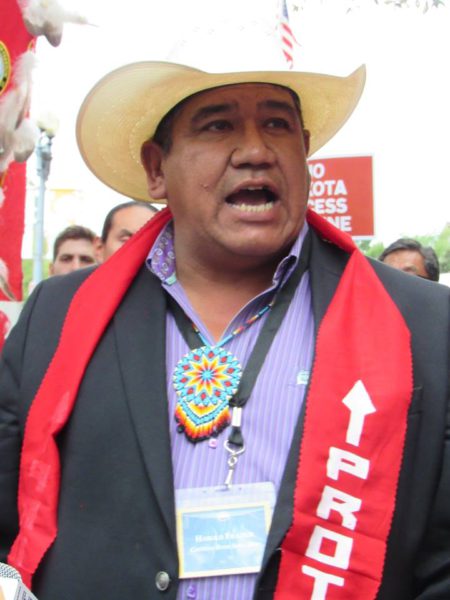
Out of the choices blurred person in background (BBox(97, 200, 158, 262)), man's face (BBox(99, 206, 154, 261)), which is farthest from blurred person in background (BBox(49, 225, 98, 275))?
man's face (BBox(99, 206, 154, 261))

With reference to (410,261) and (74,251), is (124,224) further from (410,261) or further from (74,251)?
(410,261)

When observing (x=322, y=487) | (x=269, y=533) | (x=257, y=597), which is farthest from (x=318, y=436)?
(x=257, y=597)

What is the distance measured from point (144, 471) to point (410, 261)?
425cm

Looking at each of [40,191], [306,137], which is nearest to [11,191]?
[306,137]

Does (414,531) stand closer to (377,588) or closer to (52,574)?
(377,588)

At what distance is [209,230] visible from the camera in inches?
90.8

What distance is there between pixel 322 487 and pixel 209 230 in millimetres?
723

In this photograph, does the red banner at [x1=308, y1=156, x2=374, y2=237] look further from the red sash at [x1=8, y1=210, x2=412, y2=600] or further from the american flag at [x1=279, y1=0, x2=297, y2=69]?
the red sash at [x1=8, y1=210, x2=412, y2=600]

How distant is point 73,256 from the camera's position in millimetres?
6258

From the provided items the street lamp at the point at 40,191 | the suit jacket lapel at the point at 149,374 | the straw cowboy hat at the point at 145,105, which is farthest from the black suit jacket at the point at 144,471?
the street lamp at the point at 40,191

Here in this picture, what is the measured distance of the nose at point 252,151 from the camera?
7.38ft

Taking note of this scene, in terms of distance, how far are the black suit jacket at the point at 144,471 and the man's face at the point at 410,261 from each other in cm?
376

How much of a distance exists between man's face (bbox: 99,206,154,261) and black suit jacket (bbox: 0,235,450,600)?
9.16 ft

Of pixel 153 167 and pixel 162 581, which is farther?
pixel 153 167
